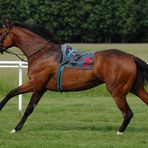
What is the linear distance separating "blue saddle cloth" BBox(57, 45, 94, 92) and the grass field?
100 cm

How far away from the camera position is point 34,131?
32.3 ft

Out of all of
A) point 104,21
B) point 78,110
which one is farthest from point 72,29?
point 78,110

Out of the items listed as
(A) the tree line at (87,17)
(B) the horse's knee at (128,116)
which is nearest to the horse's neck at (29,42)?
(B) the horse's knee at (128,116)

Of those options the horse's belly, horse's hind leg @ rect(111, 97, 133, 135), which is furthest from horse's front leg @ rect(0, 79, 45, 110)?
horse's hind leg @ rect(111, 97, 133, 135)

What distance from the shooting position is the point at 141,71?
10.0 meters

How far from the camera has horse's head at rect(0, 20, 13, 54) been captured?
10242 mm

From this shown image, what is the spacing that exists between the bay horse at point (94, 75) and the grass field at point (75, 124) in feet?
1.57

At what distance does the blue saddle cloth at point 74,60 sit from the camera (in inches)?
390

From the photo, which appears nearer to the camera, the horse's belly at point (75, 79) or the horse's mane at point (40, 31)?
the horse's belly at point (75, 79)

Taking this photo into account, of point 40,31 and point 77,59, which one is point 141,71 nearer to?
point 77,59

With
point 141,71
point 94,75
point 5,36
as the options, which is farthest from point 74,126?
point 5,36

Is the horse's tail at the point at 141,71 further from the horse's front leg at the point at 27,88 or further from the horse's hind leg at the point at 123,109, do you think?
the horse's front leg at the point at 27,88

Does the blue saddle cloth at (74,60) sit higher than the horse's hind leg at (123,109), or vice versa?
the blue saddle cloth at (74,60)

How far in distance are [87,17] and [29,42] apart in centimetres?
6797
